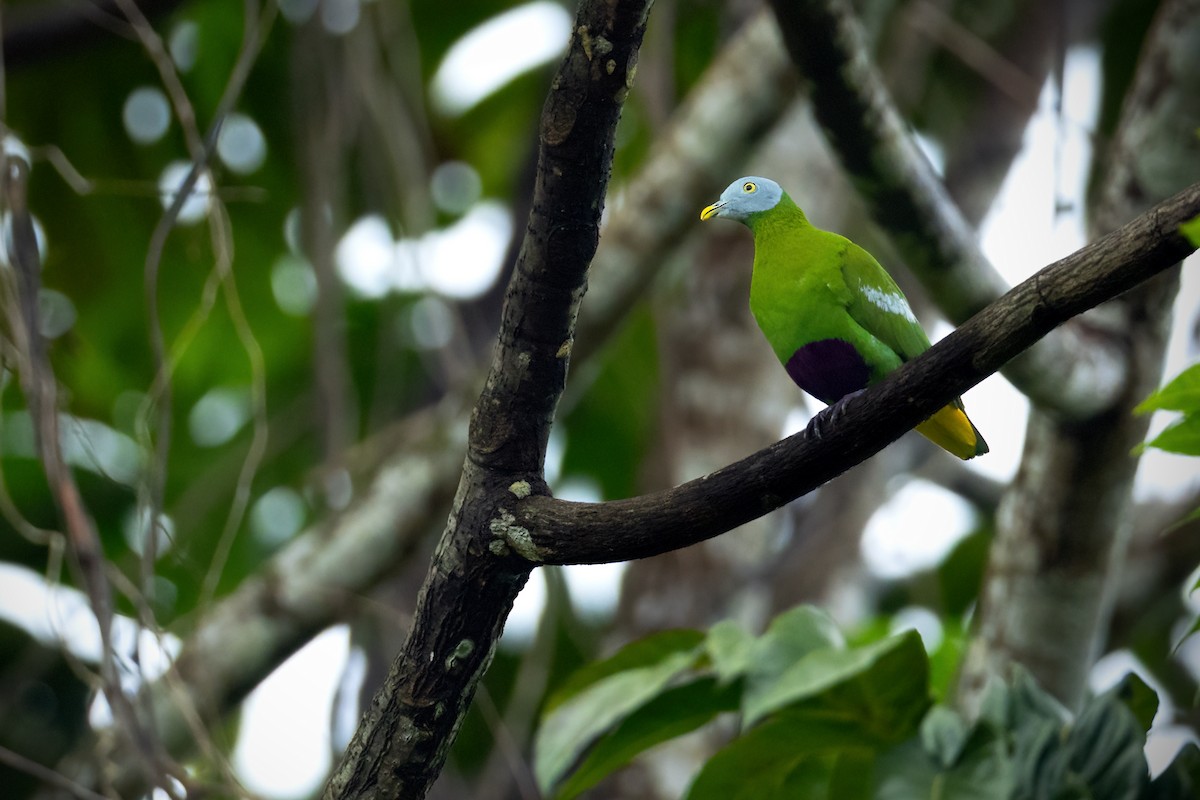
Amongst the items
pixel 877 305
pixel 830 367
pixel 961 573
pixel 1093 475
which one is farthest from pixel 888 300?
pixel 961 573

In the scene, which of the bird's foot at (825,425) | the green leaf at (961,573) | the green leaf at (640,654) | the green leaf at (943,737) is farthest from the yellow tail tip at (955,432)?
the green leaf at (961,573)

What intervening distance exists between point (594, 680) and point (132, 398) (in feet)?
15.3

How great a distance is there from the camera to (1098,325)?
352cm

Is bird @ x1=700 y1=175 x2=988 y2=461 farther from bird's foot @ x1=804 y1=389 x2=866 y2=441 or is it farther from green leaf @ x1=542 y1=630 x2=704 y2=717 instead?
green leaf @ x1=542 y1=630 x2=704 y2=717

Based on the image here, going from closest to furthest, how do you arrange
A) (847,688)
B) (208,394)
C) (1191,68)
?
(847,688)
(1191,68)
(208,394)

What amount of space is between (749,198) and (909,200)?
63cm

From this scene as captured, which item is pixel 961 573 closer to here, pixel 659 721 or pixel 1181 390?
pixel 659 721

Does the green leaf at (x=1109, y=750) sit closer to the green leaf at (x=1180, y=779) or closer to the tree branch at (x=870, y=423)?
the green leaf at (x=1180, y=779)

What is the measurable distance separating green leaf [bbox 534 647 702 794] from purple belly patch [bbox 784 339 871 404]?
2.45 feet

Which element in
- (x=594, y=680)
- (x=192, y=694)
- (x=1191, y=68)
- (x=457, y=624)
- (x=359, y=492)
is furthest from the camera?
(x=359, y=492)

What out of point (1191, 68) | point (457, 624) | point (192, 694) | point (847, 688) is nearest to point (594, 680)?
point (847, 688)

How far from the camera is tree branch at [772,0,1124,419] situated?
275cm

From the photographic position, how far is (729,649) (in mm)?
2869

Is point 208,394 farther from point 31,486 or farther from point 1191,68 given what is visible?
point 1191,68
